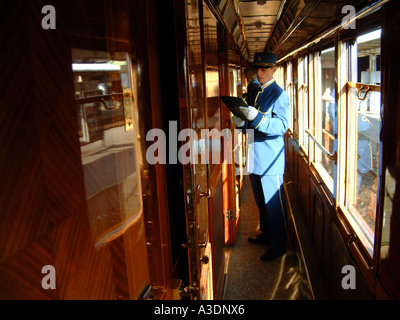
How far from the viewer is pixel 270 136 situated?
3271 millimetres

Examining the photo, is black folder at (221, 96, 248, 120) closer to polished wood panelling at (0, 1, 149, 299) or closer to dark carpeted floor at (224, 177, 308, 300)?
dark carpeted floor at (224, 177, 308, 300)

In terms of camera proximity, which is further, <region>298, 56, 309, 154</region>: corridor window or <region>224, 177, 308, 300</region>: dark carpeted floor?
<region>298, 56, 309, 154</region>: corridor window

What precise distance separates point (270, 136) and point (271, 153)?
160 millimetres

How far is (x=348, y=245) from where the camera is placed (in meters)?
2.17

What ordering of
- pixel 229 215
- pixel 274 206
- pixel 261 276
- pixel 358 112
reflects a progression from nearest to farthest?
1. pixel 358 112
2. pixel 261 276
3. pixel 274 206
4. pixel 229 215

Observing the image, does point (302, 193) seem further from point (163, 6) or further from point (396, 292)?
point (163, 6)

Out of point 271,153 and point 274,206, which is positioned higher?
point 271,153

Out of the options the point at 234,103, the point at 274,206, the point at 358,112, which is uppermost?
the point at 234,103

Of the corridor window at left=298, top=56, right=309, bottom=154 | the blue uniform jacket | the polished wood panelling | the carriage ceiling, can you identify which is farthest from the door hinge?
the polished wood panelling

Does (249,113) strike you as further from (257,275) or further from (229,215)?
(257,275)

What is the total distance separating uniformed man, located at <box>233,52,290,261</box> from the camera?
3.19 m

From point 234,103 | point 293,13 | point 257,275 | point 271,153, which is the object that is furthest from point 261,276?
point 293,13

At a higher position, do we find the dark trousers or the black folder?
the black folder
